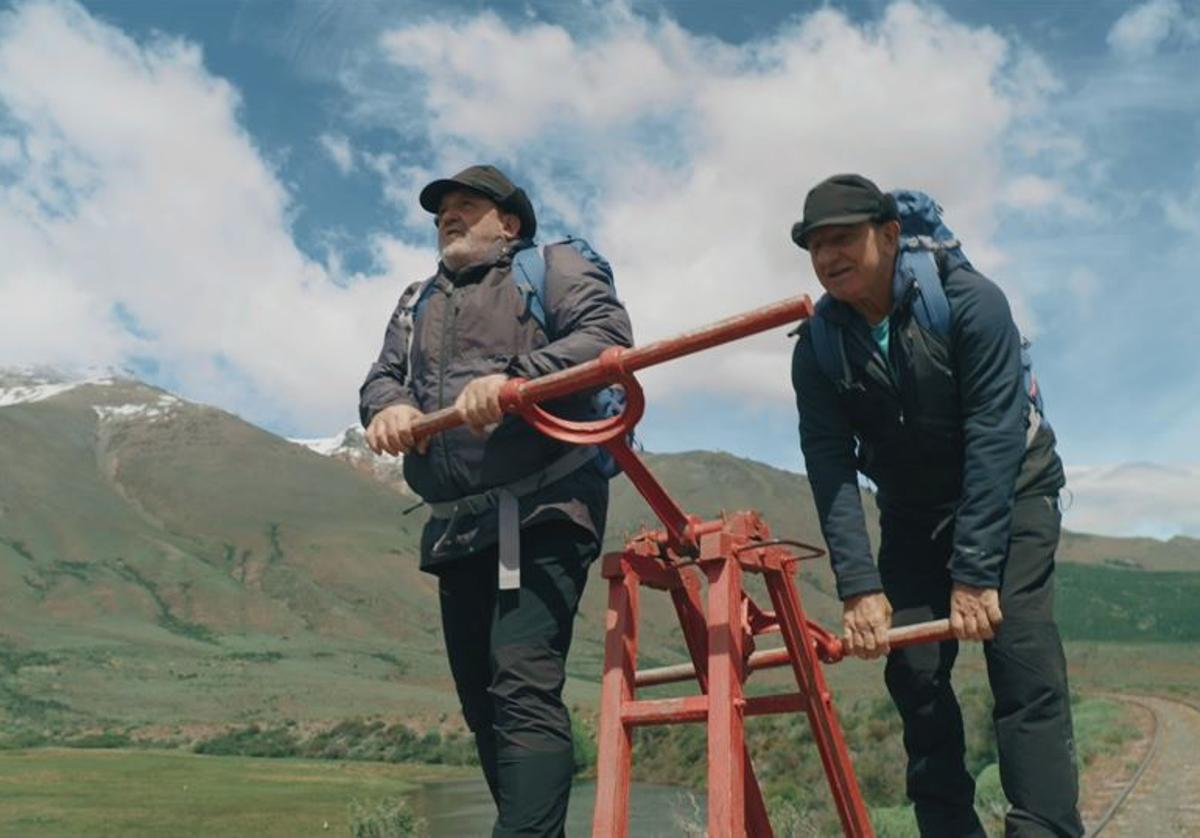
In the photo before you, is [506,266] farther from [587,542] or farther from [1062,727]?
[1062,727]

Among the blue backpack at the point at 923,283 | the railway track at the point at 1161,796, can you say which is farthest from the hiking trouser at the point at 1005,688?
the railway track at the point at 1161,796

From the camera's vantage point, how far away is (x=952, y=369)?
11.6 ft

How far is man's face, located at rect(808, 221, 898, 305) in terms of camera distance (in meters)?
3.46

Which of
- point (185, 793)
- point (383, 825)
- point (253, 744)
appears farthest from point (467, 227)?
point (253, 744)

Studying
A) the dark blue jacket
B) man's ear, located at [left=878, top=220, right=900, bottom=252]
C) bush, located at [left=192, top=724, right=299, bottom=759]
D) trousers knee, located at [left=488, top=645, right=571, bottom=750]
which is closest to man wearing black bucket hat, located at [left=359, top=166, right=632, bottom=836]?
trousers knee, located at [left=488, top=645, right=571, bottom=750]

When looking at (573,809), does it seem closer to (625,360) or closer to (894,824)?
(894,824)

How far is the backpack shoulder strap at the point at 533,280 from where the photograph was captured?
3758 millimetres

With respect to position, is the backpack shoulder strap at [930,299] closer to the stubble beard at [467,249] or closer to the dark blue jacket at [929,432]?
the dark blue jacket at [929,432]

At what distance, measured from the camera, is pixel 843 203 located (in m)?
3.40

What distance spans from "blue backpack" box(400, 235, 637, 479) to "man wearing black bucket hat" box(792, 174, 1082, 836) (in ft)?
2.18

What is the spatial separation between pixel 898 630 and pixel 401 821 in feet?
44.9

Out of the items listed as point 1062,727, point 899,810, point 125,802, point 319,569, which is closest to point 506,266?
point 1062,727

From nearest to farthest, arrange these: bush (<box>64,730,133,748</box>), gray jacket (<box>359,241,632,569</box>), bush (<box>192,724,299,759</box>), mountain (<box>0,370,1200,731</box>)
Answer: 1. gray jacket (<box>359,241,632,569</box>)
2. bush (<box>192,724,299,759</box>)
3. bush (<box>64,730,133,748</box>)
4. mountain (<box>0,370,1200,731</box>)

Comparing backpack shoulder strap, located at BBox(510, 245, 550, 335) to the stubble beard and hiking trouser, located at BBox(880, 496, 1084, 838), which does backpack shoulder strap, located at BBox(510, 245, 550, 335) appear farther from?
hiking trouser, located at BBox(880, 496, 1084, 838)
